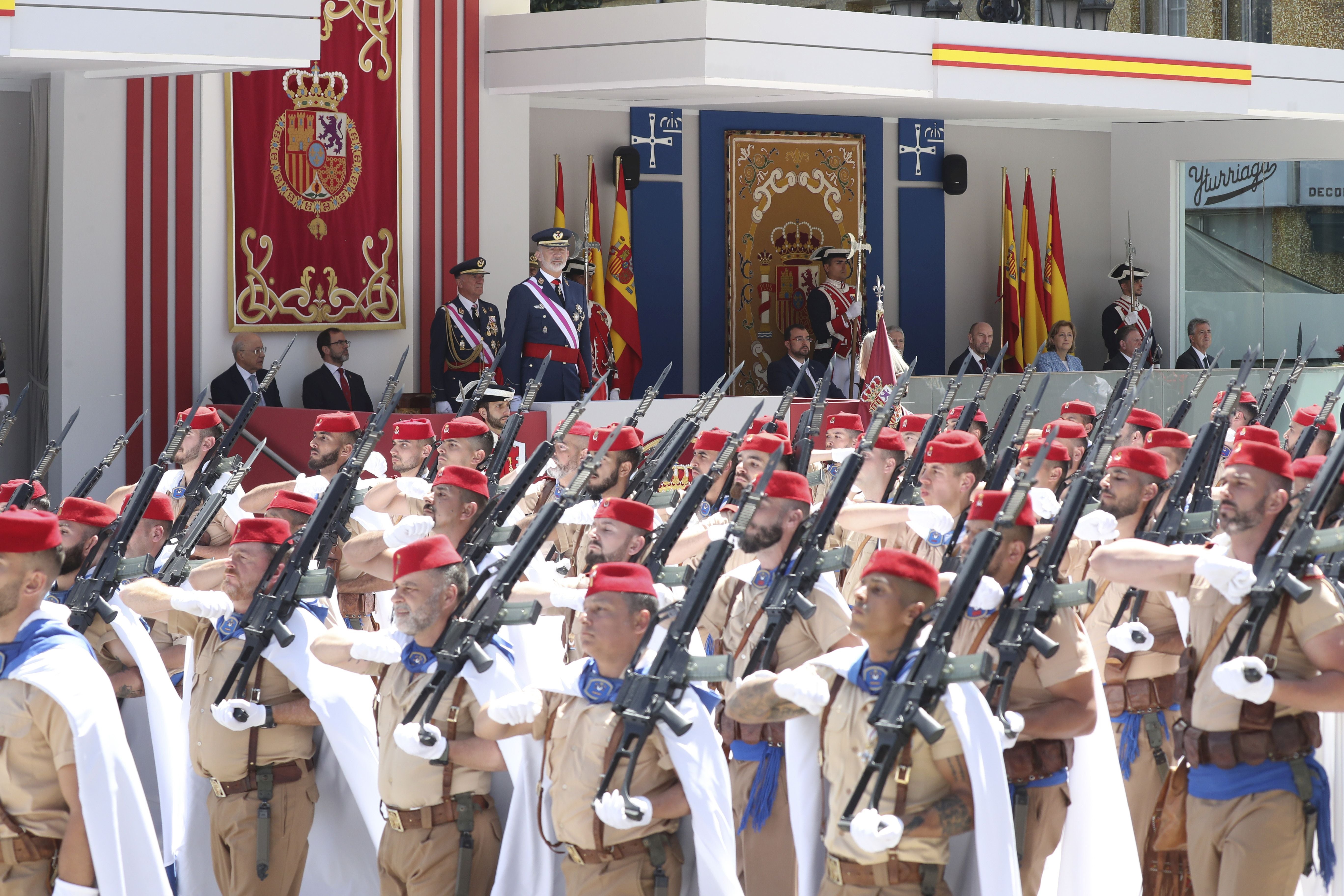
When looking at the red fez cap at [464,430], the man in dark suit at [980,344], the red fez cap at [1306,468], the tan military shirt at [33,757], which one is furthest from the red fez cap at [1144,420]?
the man in dark suit at [980,344]

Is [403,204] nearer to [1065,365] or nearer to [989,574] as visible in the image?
[1065,365]

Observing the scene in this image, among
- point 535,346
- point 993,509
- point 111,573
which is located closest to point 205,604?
point 111,573

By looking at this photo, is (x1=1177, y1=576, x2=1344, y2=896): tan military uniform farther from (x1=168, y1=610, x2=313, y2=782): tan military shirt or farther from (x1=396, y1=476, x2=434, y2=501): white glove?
(x1=396, y1=476, x2=434, y2=501): white glove

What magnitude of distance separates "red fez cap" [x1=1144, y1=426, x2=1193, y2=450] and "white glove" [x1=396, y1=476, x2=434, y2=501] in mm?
2625

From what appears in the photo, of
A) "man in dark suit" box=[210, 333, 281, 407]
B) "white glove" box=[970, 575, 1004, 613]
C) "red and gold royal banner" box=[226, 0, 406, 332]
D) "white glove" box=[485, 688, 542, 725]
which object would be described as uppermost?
"red and gold royal banner" box=[226, 0, 406, 332]

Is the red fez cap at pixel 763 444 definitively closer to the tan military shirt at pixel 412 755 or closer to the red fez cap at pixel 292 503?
the red fez cap at pixel 292 503

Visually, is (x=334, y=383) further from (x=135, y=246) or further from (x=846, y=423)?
(x=846, y=423)

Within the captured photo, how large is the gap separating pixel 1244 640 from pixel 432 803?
199cm

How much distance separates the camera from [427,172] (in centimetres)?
1128

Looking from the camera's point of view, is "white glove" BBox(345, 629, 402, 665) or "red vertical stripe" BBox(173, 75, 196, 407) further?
"red vertical stripe" BBox(173, 75, 196, 407)

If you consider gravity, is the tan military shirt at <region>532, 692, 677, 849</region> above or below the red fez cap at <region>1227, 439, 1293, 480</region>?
below

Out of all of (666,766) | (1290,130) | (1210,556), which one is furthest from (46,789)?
(1290,130)

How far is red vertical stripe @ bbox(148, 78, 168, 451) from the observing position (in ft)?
33.3

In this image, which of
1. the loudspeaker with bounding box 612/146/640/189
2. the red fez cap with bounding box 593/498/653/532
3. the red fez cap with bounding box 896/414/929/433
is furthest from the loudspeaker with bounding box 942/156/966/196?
the red fez cap with bounding box 593/498/653/532
